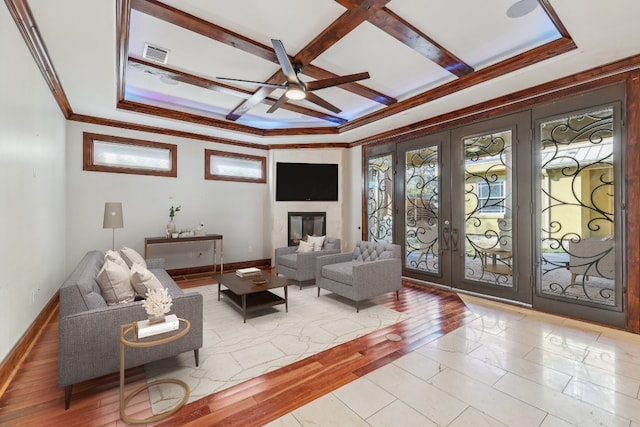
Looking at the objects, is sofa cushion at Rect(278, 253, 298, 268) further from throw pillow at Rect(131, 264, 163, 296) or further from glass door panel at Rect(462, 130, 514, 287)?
glass door panel at Rect(462, 130, 514, 287)

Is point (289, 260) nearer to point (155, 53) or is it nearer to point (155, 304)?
point (155, 304)

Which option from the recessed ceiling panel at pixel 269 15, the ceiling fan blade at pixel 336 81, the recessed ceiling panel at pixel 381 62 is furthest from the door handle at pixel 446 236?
the recessed ceiling panel at pixel 269 15

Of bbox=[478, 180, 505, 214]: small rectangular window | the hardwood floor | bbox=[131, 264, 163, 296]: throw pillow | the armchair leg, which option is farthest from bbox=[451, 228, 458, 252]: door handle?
the armchair leg

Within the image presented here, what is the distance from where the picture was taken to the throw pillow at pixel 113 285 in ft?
8.00

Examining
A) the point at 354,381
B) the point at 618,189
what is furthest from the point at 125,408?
the point at 618,189

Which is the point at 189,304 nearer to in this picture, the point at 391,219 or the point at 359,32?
the point at 359,32

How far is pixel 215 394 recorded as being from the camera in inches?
80.3

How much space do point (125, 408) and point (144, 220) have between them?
13.3 feet

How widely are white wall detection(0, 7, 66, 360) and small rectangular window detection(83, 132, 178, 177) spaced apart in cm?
117

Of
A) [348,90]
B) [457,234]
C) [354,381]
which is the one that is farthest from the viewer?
[457,234]

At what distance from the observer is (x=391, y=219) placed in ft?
18.5

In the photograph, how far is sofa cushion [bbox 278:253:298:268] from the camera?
4848mm

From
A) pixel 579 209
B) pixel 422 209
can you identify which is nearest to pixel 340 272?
pixel 422 209

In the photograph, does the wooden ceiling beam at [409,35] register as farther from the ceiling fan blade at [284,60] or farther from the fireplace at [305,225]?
the fireplace at [305,225]
